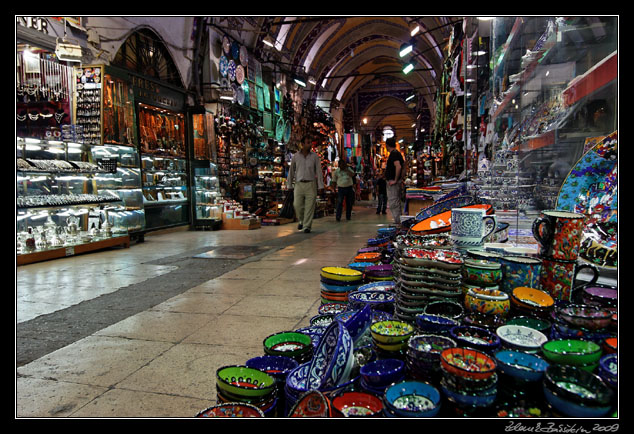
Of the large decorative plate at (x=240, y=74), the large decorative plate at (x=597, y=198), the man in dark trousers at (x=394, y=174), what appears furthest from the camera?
the large decorative plate at (x=240, y=74)

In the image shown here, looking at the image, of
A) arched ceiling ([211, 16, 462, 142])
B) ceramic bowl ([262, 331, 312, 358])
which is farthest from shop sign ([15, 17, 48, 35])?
ceramic bowl ([262, 331, 312, 358])

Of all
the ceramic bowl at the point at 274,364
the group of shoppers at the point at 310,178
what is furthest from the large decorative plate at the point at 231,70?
the ceramic bowl at the point at 274,364

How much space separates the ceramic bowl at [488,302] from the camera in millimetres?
1090

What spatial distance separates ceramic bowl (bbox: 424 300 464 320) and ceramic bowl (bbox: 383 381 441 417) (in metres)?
0.34

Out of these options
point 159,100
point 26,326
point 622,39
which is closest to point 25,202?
point 26,326

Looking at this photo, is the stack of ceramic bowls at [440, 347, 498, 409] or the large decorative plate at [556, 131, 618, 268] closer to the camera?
the stack of ceramic bowls at [440, 347, 498, 409]

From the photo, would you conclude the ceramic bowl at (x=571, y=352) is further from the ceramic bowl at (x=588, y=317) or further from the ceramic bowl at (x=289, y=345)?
the ceramic bowl at (x=289, y=345)

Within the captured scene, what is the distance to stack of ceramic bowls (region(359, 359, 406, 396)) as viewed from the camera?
3.05ft

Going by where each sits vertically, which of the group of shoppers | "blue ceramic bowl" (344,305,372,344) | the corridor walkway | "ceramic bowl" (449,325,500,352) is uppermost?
the group of shoppers

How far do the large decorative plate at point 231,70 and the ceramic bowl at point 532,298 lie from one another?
32.1 ft

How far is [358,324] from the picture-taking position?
1.17 meters

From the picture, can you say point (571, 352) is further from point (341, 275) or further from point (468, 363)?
point (341, 275)

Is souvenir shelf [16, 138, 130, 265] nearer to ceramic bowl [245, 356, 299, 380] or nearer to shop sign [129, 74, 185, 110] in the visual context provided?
shop sign [129, 74, 185, 110]

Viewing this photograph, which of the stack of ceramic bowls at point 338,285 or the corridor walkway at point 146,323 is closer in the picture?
the corridor walkway at point 146,323
